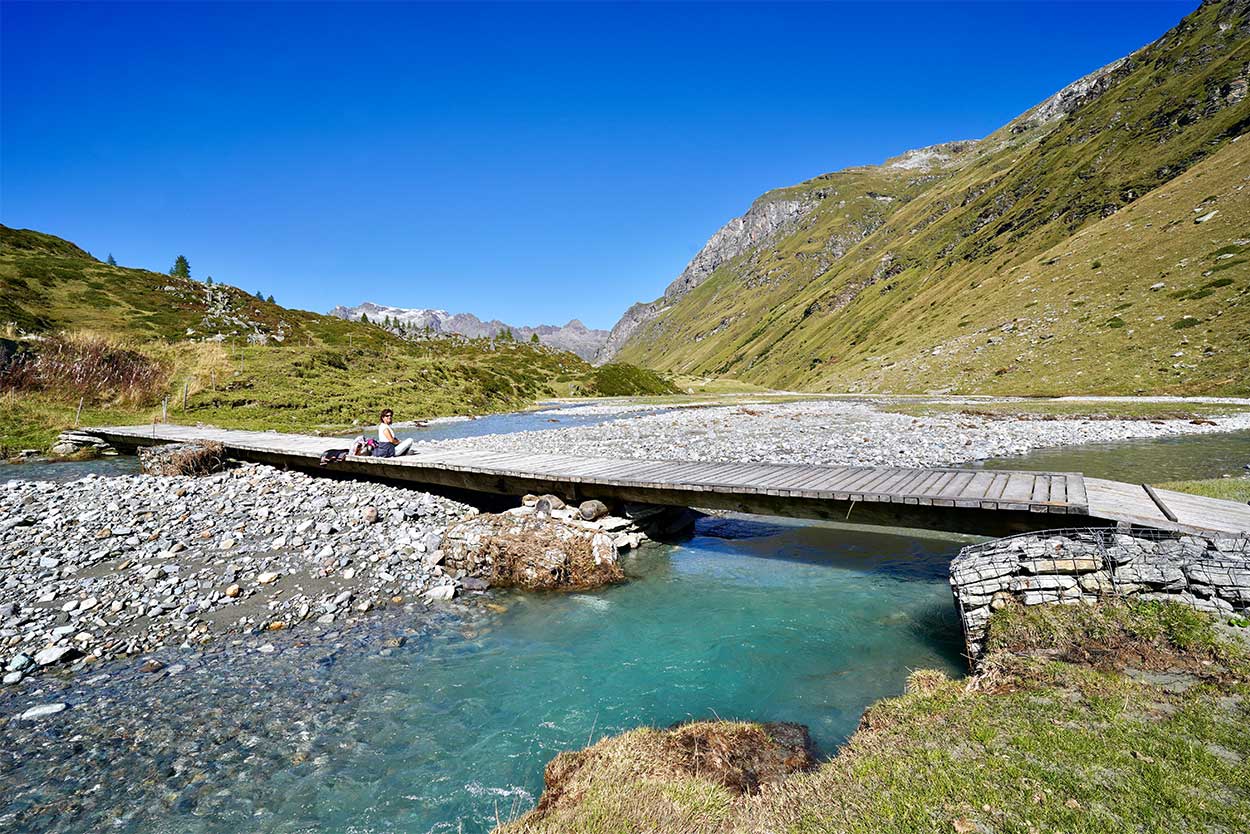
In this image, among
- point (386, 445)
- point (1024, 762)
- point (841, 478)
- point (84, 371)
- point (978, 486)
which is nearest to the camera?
point (1024, 762)

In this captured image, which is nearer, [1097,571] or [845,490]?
[1097,571]

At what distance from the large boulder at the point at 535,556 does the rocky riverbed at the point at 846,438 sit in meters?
7.27

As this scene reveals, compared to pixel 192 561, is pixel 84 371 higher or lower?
higher

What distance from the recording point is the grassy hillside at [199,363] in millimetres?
37094

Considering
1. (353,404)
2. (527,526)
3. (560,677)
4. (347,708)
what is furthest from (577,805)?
(353,404)

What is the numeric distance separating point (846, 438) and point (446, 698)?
26698 millimetres

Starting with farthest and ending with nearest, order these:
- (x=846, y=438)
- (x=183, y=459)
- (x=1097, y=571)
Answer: (x=846, y=438) → (x=183, y=459) → (x=1097, y=571)

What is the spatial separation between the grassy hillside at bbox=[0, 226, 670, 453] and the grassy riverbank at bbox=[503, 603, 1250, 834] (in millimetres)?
36874

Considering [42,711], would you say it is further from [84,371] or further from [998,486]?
[84,371]

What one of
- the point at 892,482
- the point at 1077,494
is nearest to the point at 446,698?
the point at 892,482

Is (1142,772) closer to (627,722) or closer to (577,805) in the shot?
(577,805)

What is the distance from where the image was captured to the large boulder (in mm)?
12906

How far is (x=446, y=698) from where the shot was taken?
27.5ft

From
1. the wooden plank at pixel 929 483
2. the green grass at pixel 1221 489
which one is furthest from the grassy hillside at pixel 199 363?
the green grass at pixel 1221 489
